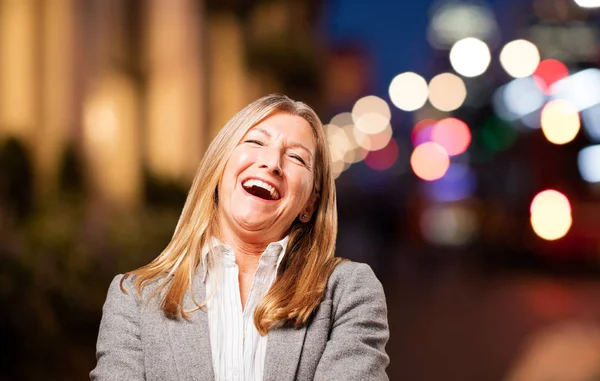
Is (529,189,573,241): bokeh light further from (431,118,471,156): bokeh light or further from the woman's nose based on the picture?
(431,118,471,156): bokeh light

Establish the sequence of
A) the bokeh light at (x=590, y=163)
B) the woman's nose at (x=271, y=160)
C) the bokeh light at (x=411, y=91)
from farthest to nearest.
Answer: the bokeh light at (x=411, y=91), the bokeh light at (x=590, y=163), the woman's nose at (x=271, y=160)

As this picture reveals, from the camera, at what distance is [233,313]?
2814 millimetres

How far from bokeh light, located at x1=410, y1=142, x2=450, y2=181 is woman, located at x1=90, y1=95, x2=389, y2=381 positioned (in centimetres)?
5832

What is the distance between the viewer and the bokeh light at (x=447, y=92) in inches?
3081

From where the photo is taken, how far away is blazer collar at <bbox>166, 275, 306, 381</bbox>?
2705 mm

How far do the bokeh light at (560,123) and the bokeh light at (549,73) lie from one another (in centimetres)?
347

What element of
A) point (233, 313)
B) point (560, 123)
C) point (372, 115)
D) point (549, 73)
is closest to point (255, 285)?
point (233, 313)

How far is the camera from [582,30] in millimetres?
29062

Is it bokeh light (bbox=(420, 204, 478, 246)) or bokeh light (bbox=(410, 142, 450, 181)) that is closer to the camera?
bokeh light (bbox=(420, 204, 478, 246))

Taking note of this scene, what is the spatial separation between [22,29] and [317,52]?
53.6ft

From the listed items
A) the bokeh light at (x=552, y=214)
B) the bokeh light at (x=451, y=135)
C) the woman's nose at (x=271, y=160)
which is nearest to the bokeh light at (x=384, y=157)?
the bokeh light at (x=451, y=135)

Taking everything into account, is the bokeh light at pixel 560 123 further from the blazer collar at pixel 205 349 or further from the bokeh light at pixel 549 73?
the blazer collar at pixel 205 349

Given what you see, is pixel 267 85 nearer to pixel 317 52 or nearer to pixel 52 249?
pixel 317 52

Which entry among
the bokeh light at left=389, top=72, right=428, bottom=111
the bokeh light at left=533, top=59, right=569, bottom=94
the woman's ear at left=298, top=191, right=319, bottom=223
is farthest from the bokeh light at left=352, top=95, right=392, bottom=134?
the woman's ear at left=298, top=191, right=319, bottom=223
